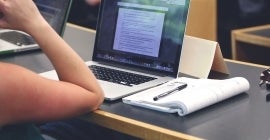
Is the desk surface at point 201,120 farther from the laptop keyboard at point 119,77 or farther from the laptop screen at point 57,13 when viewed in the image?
the laptop screen at point 57,13

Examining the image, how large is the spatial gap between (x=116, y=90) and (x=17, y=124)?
332 millimetres

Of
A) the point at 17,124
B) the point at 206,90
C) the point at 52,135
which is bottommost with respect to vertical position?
the point at 52,135

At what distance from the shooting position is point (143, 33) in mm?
1604

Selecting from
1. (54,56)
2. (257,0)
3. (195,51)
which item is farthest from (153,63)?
(257,0)

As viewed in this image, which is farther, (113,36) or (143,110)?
(113,36)

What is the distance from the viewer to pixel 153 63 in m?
1.58

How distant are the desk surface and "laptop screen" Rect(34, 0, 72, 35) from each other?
0.66 m

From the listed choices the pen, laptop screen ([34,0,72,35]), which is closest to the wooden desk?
laptop screen ([34,0,72,35])

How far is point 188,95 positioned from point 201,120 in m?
0.08

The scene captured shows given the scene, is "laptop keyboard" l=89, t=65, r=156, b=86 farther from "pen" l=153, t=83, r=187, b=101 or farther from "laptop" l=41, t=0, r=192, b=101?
"pen" l=153, t=83, r=187, b=101

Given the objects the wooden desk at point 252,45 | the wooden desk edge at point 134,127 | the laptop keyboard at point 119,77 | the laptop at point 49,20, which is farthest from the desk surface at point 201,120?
the wooden desk at point 252,45

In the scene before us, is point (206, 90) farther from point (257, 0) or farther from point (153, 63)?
point (257, 0)

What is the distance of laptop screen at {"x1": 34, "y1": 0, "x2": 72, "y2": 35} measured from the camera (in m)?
1.89

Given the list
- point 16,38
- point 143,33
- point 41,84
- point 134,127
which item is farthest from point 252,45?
point 41,84
